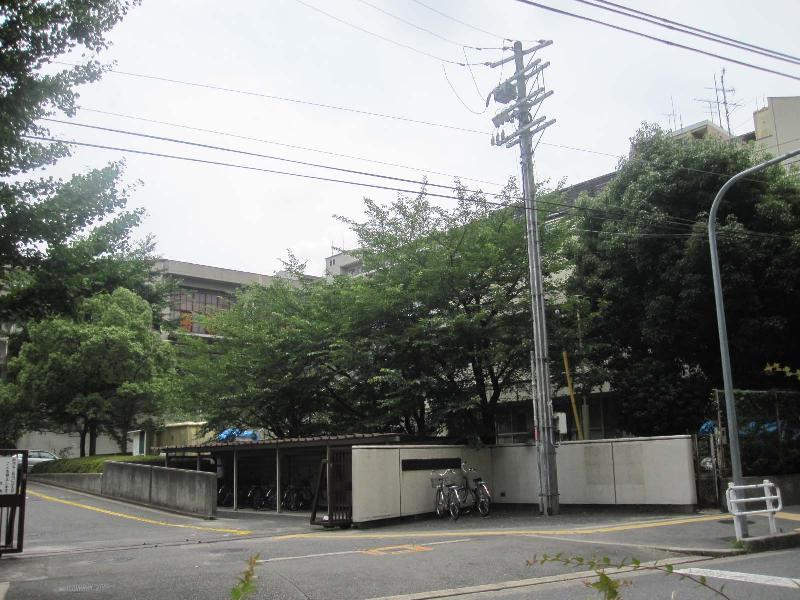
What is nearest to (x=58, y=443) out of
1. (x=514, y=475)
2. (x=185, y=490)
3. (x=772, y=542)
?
(x=185, y=490)

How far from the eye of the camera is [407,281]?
2370cm

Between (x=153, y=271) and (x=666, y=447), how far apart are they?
4125 centimetres

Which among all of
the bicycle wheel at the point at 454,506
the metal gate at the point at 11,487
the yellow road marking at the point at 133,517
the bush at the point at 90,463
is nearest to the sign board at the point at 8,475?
the metal gate at the point at 11,487

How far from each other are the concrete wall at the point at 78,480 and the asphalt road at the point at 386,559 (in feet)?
37.2

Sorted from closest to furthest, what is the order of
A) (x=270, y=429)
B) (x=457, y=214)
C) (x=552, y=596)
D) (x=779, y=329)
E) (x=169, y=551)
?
1. (x=552, y=596)
2. (x=169, y=551)
3. (x=779, y=329)
4. (x=457, y=214)
5. (x=270, y=429)

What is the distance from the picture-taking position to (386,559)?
12.0 metres

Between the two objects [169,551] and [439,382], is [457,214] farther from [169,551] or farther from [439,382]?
[169,551]

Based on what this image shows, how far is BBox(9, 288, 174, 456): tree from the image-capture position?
35.0 meters

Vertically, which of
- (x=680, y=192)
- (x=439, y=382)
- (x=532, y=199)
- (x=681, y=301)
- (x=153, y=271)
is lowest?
(x=439, y=382)

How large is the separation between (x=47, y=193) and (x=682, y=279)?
17.9 meters

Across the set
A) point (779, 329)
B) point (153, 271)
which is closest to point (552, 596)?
point (779, 329)

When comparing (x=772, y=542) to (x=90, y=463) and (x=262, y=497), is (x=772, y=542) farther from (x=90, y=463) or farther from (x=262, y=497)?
(x=90, y=463)

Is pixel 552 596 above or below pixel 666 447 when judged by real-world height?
below

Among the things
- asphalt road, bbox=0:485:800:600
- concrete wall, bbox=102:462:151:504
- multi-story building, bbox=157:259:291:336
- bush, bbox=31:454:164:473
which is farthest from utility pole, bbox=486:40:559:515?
multi-story building, bbox=157:259:291:336
